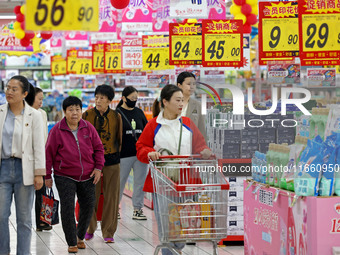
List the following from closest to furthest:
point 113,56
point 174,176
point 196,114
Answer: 1. point 174,176
2. point 196,114
3. point 113,56

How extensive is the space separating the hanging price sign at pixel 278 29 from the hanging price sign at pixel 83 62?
10.7 metres

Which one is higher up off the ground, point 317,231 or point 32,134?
point 32,134

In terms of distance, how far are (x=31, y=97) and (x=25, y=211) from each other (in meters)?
1.09

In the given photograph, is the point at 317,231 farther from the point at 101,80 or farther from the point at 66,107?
the point at 101,80

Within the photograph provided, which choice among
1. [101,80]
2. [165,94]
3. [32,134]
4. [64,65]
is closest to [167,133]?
[165,94]

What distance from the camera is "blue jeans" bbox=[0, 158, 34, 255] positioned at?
5797 millimetres

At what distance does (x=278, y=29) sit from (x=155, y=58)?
4.09 meters

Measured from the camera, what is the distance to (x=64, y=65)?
22.4 m

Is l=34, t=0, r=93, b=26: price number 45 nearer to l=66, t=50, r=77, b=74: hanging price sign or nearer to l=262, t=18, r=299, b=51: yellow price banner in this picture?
l=262, t=18, r=299, b=51: yellow price banner

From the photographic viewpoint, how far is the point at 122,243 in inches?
302

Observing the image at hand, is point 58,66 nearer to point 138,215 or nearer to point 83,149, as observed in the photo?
point 138,215

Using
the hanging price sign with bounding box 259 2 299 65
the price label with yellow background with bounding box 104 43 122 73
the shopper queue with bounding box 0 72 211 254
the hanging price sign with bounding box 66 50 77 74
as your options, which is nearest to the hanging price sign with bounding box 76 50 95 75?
the hanging price sign with bounding box 66 50 77 74

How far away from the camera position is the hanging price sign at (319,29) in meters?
8.28

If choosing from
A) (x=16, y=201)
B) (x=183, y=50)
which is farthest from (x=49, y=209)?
(x=183, y=50)
